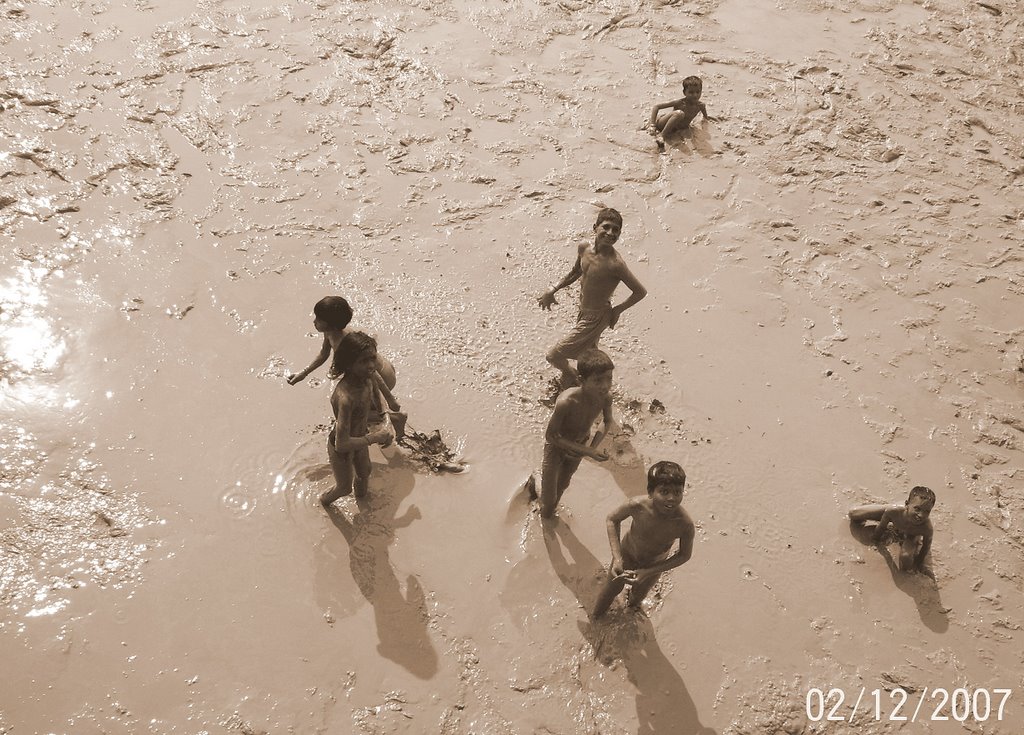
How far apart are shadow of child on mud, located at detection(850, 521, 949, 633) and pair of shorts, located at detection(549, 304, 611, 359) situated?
2192 millimetres

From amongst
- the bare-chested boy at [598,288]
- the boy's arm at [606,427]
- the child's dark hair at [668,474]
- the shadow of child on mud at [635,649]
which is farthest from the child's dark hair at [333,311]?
the child's dark hair at [668,474]

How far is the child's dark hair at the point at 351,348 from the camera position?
160 inches

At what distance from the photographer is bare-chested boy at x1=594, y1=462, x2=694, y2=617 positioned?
3.79 meters

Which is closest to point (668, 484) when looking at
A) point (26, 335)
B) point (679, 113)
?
point (26, 335)

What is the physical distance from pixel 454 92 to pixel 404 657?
19.7 ft

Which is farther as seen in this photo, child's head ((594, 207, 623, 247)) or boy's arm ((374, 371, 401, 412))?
child's head ((594, 207, 623, 247))

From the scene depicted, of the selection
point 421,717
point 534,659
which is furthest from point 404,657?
point 534,659

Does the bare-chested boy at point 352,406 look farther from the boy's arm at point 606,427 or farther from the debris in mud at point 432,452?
the boy's arm at point 606,427

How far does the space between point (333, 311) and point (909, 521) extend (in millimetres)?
3742

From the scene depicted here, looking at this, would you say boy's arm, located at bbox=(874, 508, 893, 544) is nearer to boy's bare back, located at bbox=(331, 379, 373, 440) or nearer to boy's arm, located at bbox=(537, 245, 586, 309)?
boy's arm, located at bbox=(537, 245, 586, 309)

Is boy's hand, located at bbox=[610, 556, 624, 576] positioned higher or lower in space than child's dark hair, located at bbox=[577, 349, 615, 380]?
lower

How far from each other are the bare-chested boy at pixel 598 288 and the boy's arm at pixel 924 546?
2.28m

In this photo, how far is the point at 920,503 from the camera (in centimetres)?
466

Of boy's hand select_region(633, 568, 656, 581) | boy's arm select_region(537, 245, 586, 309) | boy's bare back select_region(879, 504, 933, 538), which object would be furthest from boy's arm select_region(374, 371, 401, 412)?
boy's bare back select_region(879, 504, 933, 538)
